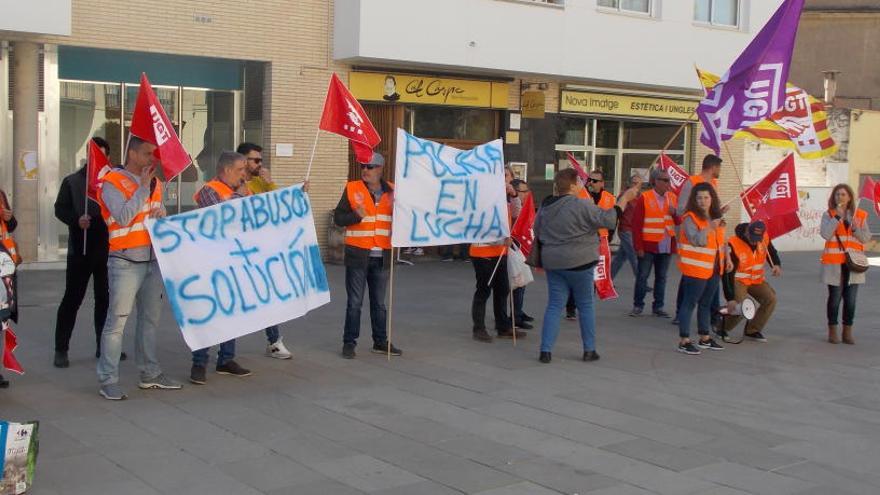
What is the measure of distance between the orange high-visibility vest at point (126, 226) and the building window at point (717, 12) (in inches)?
701

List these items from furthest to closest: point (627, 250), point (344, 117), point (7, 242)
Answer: point (627, 250) → point (344, 117) → point (7, 242)

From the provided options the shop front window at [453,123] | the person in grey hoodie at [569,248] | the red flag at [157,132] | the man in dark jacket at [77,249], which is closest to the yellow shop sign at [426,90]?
the shop front window at [453,123]

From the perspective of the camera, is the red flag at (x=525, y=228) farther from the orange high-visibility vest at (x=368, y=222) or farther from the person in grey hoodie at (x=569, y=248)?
the orange high-visibility vest at (x=368, y=222)

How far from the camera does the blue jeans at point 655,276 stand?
12812mm

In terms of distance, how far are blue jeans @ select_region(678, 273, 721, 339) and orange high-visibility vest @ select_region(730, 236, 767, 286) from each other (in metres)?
0.71

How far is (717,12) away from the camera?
2328 cm

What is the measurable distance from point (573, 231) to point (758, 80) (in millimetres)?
3435

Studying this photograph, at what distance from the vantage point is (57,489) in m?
5.64

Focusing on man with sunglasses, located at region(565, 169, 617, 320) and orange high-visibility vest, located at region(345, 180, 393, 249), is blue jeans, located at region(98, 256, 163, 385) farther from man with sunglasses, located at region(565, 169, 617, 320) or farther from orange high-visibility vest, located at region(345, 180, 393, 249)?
man with sunglasses, located at region(565, 169, 617, 320)

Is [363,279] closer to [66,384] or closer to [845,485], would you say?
[66,384]

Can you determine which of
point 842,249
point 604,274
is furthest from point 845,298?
point 604,274

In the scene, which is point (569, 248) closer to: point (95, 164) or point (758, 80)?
point (758, 80)

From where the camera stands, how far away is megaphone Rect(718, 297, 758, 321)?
1099cm

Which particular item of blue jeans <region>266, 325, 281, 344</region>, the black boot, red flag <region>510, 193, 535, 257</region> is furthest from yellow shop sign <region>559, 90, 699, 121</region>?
the black boot
